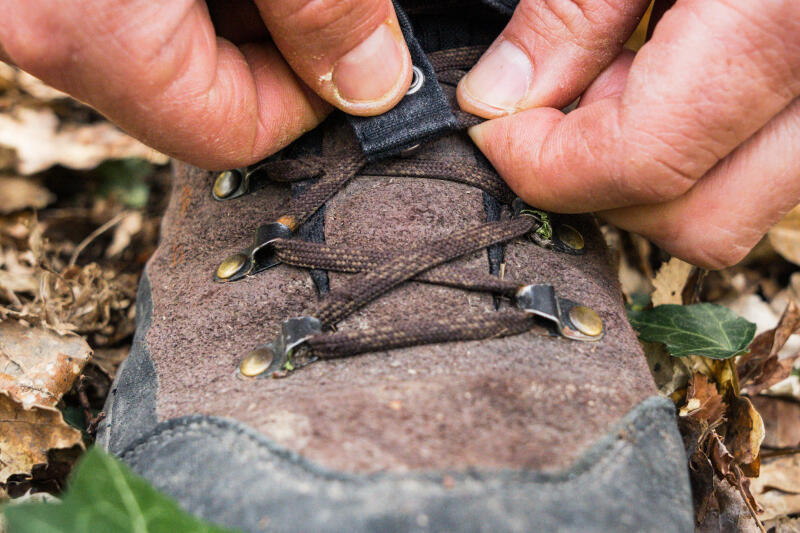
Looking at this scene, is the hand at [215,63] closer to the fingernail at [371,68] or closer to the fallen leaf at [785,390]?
the fingernail at [371,68]

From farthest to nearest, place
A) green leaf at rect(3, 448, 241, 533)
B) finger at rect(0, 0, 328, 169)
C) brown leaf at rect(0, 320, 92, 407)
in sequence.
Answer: brown leaf at rect(0, 320, 92, 407) → finger at rect(0, 0, 328, 169) → green leaf at rect(3, 448, 241, 533)

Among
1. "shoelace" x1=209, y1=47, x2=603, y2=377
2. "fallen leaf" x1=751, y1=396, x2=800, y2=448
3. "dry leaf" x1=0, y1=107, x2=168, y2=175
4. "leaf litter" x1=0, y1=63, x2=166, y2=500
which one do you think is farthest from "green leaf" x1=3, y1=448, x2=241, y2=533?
A: "dry leaf" x1=0, y1=107, x2=168, y2=175

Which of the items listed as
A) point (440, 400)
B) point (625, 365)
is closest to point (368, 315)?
point (440, 400)

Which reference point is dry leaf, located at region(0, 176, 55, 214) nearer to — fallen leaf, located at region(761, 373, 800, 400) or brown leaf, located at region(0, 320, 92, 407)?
brown leaf, located at region(0, 320, 92, 407)

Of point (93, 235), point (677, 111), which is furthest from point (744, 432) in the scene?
point (93, 235)

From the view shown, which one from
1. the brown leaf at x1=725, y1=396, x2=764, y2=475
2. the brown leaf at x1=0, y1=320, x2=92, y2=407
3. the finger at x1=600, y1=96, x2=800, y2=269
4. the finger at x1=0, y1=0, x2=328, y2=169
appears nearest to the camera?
the finger at x1=0, y1=0, x2=328, y2=169

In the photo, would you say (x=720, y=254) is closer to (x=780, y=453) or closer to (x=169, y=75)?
(x=780, y=453)

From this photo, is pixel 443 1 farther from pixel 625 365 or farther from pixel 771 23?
pixel 625 365
